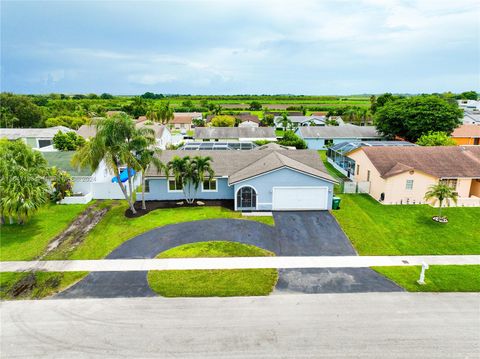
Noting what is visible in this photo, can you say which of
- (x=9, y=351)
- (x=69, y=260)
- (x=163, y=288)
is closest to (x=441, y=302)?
(x=163, y=288)

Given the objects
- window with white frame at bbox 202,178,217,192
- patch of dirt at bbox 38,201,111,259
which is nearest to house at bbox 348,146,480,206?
window with white frame at bbox 202,178,217,192

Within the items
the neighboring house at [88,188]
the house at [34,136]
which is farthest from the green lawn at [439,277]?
the house at [34,136]

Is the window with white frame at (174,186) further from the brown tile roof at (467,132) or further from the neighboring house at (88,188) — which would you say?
the brown tile roof at (467,132)

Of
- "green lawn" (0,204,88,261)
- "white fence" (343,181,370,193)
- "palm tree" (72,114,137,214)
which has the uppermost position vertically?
"palm tree" (72,114,137,214)

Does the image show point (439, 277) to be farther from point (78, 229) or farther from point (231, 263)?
point (78, 229)

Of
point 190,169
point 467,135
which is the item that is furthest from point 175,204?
point 467,135

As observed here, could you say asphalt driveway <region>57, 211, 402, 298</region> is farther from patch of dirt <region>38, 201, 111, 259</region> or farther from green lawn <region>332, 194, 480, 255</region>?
patch of dirt <region>38, 201, 111, 259</region>

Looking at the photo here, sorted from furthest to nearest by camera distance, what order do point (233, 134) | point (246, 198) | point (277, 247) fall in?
point (233, 134), point (246, 198), point (277, 247)
